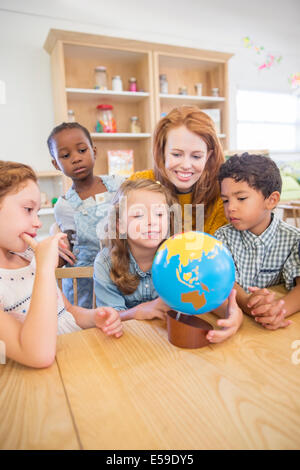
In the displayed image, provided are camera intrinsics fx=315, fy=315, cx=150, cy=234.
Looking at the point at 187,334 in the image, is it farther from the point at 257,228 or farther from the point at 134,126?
the point at 134,126

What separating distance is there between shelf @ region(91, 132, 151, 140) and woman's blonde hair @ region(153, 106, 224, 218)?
2407mm

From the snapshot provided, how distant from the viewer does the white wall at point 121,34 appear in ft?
12.3

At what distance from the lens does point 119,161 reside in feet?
13.4

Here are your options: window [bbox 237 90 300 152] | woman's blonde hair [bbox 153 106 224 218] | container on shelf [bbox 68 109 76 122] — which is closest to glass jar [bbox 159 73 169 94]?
container on shelf [bbox 68 109 76 122]

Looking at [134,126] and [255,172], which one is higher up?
[134,126]

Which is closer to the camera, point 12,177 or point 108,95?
point 12,177

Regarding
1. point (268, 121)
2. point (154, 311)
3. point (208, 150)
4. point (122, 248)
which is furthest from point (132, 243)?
point (268, 121)

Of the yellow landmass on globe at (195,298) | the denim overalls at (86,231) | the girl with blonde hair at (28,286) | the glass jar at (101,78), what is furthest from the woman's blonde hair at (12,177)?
the glass jar at (101,78)

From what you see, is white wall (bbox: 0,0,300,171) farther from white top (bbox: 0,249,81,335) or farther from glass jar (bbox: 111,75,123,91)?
white top (bbox: 0,249,81,335)

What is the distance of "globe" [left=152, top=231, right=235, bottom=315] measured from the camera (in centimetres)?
66

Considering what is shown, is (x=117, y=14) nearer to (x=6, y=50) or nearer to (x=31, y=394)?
(x=6, y=50)

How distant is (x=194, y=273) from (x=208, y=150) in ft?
3.33
